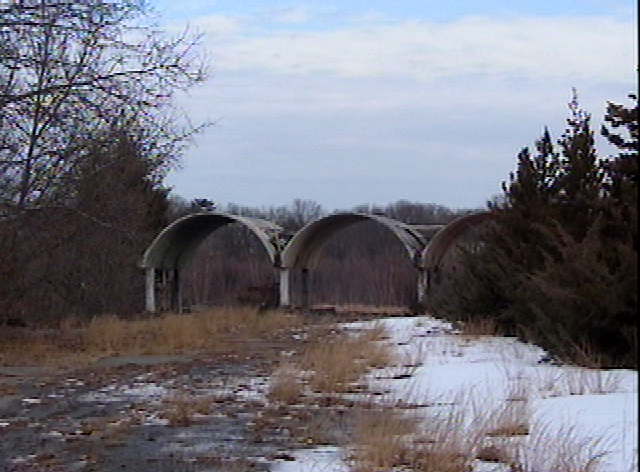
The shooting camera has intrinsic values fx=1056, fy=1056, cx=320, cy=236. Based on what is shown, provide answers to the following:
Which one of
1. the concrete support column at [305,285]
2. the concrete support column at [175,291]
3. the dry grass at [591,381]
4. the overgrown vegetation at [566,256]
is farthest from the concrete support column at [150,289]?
the dry grass at [591,381]

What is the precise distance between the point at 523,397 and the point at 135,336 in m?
16.5

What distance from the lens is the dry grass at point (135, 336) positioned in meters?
21.3

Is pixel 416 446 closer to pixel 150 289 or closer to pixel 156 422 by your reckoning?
pixel 156 422

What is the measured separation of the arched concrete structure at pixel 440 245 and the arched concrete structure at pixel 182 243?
4800mm

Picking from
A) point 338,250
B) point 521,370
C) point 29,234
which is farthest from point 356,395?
point 338,250

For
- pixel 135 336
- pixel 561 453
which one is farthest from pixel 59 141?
pixel 561 453

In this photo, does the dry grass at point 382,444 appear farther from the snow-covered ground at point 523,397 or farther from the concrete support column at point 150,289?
the concrete support column at point 150,289

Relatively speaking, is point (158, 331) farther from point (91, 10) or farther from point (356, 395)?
point (356, 395)

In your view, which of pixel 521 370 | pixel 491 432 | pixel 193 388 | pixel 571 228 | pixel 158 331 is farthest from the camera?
pixel 158 331

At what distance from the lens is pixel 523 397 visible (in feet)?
31.5

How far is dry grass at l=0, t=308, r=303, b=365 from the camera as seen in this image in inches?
840

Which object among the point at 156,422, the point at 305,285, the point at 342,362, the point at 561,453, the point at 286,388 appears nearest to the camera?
the point at 561,453

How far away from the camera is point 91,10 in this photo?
18.2 metres

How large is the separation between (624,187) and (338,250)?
40.9 m
